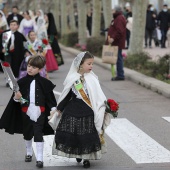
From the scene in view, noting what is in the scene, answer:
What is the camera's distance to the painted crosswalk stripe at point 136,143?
873 centimetres

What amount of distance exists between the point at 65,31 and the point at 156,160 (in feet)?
103

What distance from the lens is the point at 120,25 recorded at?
1712 centimetres

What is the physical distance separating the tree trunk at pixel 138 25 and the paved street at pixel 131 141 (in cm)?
623

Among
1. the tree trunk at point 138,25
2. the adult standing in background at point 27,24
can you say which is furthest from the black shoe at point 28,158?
the adult standing in background at point 27,24

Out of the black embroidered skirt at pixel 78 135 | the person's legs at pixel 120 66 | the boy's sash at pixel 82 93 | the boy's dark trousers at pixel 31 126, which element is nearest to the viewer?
the black embroidered skirt at pixel 78 135

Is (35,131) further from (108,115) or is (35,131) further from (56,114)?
(108,115)

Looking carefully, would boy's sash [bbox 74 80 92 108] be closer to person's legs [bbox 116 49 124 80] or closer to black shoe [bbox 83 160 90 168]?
black shoe [bbox 83 160 90 168]

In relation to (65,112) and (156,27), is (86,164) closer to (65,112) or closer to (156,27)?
(65,112)

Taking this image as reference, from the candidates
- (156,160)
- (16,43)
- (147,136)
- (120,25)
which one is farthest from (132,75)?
(156,160)

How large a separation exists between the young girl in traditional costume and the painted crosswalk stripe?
788 millimetres

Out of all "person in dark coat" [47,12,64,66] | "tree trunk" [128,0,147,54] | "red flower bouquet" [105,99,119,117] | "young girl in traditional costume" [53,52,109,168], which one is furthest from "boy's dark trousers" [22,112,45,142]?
"tree trunk" [128,0,147,54]

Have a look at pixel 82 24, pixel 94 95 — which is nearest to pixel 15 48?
pixel 94 95

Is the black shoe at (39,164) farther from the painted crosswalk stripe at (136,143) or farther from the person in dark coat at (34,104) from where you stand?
the painted crosswalk stripe at (136,143)

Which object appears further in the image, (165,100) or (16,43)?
(16,43)
